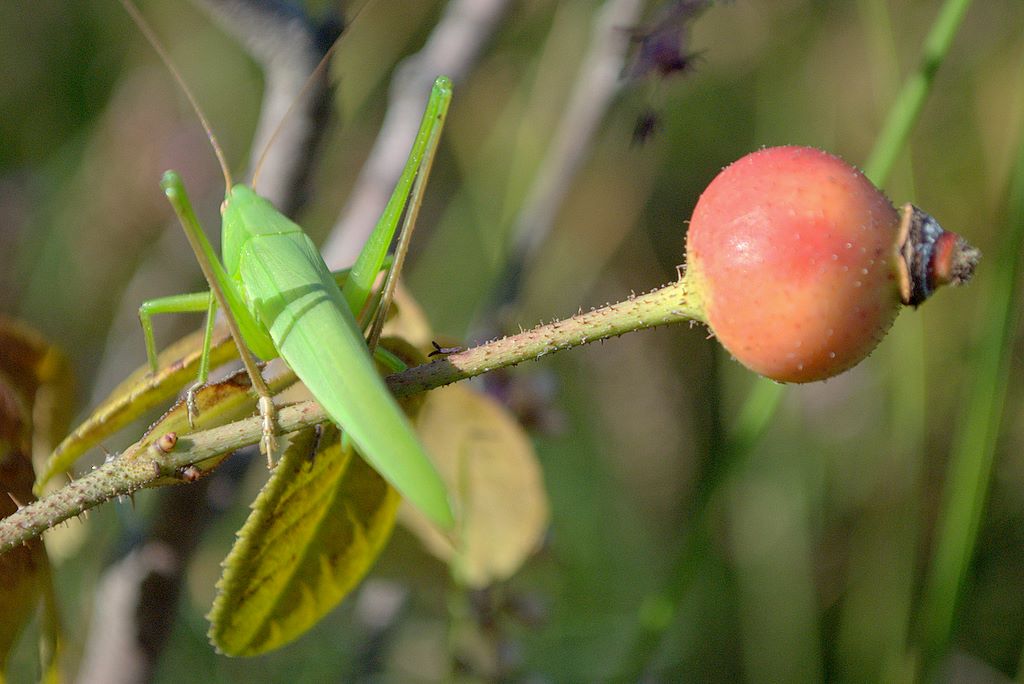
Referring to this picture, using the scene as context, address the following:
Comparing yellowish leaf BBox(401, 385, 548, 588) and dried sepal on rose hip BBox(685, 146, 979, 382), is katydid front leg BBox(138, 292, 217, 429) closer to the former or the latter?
yellowish leaf BBox(401, 385, 548, 588)

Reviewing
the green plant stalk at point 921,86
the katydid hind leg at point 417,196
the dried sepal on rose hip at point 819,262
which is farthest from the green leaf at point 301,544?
the green plant stalk at point 921,86

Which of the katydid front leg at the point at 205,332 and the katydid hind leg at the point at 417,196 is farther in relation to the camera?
the katydid hind leg at the point at 417,196

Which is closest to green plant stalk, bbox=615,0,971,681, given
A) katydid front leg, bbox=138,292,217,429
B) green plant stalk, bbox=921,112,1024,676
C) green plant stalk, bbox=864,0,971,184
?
green plant stalk, bbox=864,0,971,184

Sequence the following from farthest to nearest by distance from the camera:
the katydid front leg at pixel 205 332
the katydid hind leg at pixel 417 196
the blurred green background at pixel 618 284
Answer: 1. the blurred green background at pixel 618 284
2. the katydid hind leg at pixel 417 196
3. the katydid front leg at pixel 205 332

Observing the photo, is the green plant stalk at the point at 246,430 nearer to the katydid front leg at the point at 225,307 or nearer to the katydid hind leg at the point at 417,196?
the katydid front leg at the point at 225,307

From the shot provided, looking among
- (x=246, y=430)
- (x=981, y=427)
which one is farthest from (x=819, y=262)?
(x=981, y=427)
